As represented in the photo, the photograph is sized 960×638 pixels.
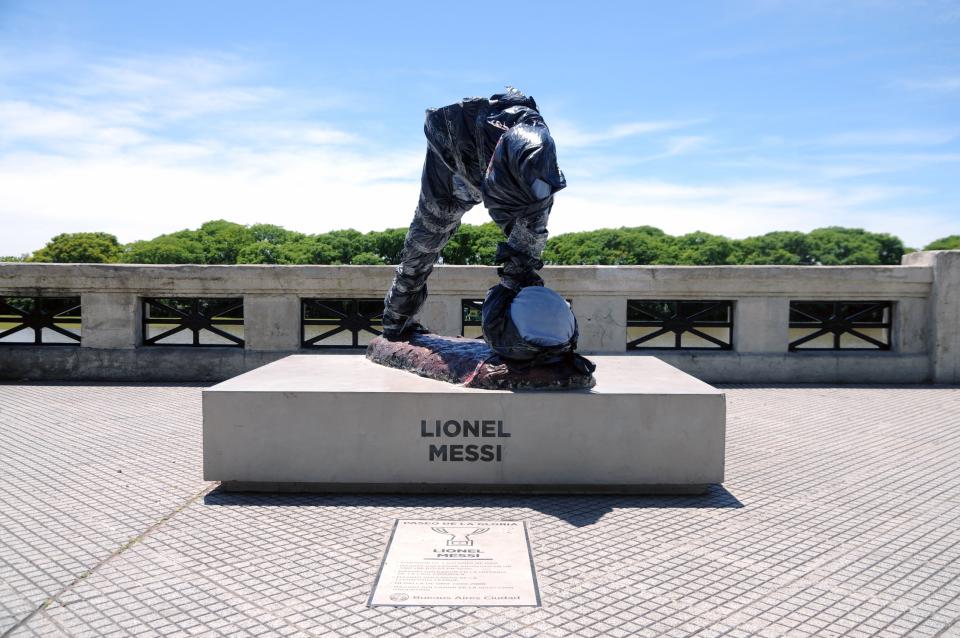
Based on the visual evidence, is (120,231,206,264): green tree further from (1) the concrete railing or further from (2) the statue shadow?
(2) the statue shadow

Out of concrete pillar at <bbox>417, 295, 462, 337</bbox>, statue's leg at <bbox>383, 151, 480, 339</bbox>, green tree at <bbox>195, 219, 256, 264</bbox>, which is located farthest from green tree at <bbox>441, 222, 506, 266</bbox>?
statue's leg at <bbox>383, 151, 480, 339</bbox>

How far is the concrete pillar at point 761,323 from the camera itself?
1023cm

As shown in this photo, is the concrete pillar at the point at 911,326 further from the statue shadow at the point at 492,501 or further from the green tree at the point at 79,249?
the green tree at the point at 79,249

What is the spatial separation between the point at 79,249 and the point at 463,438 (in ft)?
126

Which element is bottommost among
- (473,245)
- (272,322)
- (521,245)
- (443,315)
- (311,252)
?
(272,322)

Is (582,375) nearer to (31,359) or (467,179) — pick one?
(467,179)

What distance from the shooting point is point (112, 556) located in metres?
4.04

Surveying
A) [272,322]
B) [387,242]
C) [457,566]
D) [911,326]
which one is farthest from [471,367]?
[387,242]

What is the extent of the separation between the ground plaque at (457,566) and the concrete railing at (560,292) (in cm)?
592

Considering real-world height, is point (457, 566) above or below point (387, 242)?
below

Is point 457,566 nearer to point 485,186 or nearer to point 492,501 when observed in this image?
point 492,501

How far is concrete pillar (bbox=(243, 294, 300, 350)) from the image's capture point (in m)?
10.2

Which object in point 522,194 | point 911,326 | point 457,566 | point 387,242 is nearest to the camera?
point 457,566

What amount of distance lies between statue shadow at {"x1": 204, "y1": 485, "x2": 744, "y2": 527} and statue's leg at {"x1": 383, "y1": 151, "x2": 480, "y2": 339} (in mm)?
1994
